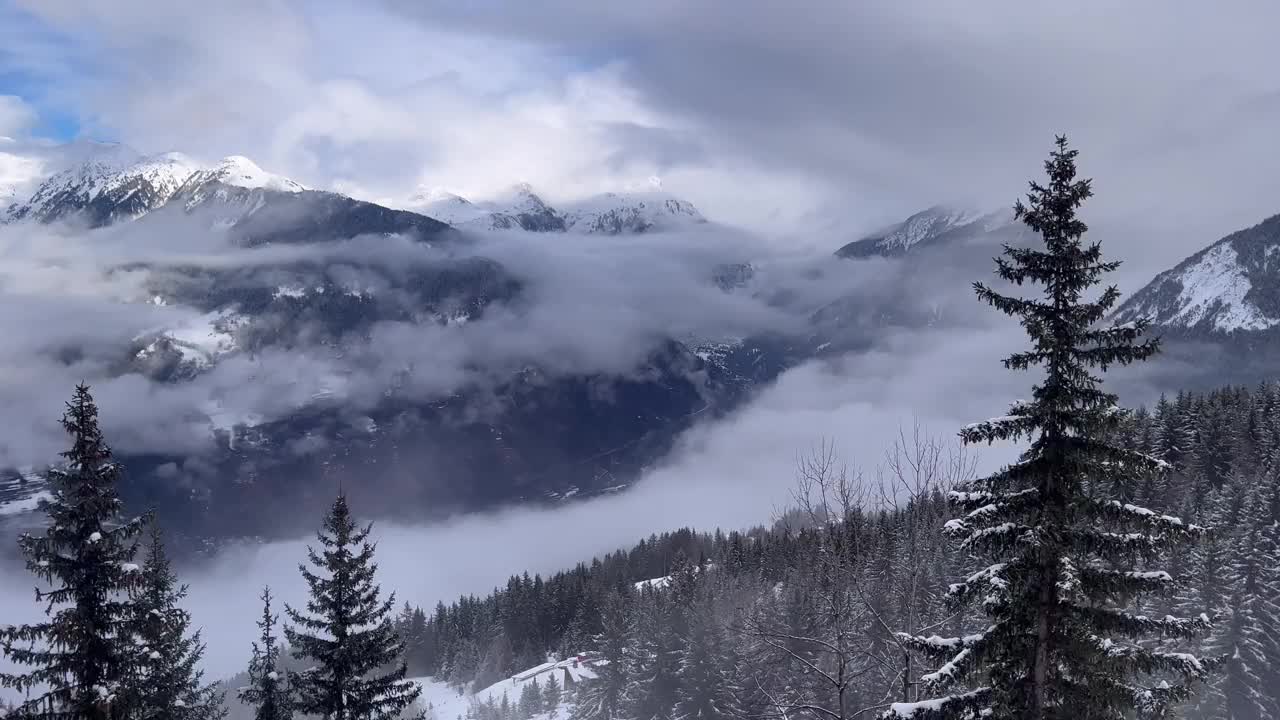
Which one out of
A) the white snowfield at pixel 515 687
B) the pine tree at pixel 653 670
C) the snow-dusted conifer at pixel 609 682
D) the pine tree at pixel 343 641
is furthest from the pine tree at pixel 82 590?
the white snowfield at pixel 515 687

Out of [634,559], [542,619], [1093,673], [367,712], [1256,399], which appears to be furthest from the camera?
[634,559]

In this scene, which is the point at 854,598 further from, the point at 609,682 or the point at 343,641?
the point at 609,682

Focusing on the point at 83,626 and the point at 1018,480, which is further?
the point at 83,626

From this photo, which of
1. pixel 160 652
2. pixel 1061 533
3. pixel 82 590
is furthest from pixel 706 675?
pixel 1061 533

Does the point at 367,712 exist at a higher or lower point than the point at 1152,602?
higher

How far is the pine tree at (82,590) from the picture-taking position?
59.0 ft

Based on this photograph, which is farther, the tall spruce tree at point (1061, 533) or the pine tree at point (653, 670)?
the pine tree at point (653, 670)

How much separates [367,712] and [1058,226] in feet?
77.8

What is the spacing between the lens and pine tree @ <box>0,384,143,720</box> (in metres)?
18.0

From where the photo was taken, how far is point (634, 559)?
576 feet

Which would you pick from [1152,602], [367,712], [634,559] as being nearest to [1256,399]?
[1152,602]

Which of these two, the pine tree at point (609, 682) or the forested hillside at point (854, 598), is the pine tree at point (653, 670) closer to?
the forested hillside at point (854, 598)

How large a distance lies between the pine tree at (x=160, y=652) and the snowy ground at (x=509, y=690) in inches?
3357

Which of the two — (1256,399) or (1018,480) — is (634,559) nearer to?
(1256,399)
